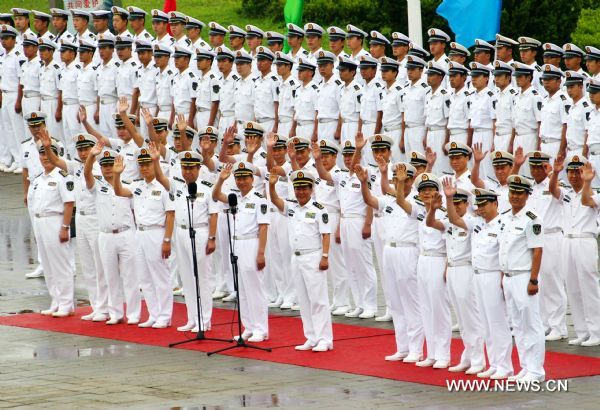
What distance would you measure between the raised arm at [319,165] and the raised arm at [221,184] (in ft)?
3.46

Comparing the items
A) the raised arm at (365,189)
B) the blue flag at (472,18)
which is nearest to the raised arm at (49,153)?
the raised arm at (365,189)

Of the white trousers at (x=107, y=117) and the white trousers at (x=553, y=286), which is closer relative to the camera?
the white trousers at (x=553, y=286)

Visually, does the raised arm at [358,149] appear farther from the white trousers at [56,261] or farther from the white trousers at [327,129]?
the white trousers at [327,129]

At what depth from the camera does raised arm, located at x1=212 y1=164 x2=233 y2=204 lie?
60.3 feet

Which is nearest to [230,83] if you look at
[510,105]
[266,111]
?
[266,111]

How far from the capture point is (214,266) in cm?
2145

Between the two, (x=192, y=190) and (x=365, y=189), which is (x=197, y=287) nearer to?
(x=192, y=190)

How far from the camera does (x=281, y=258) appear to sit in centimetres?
2050

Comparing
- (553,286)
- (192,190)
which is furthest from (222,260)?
(553,286)

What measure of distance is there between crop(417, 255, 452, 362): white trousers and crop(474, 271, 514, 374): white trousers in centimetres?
68

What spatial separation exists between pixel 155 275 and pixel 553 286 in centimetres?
501

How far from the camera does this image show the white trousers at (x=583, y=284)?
17.6 metres

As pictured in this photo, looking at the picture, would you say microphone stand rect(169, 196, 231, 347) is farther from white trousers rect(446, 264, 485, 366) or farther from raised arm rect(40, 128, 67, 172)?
white trousers rect(446, 264, 485, 366)

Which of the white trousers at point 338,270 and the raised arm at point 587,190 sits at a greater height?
the raised arm at point 587,190
